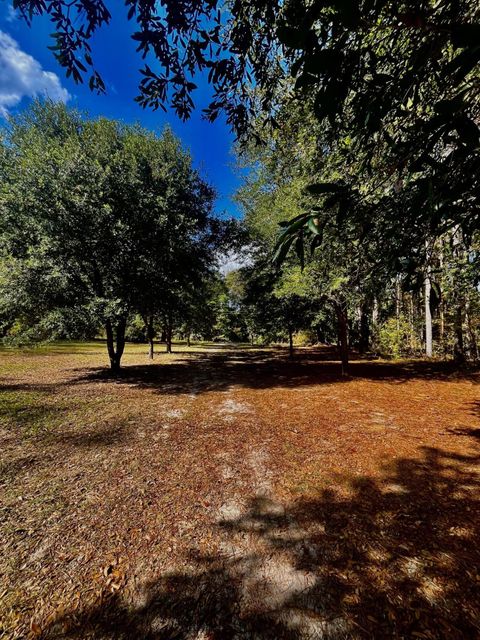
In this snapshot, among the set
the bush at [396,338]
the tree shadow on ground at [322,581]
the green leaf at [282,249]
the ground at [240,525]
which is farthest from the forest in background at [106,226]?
the green leaf at [282,249]

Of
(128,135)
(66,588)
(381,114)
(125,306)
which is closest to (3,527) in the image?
(66,588)

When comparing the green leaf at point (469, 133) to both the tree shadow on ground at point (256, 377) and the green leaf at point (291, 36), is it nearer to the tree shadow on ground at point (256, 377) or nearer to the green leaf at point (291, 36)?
the green leaf at point (291, 36)

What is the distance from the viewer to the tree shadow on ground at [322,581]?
5.15 feet

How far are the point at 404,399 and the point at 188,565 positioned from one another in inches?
241

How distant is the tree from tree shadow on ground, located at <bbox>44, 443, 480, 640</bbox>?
21.2 feet

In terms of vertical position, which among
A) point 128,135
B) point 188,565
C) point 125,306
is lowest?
point 188,565

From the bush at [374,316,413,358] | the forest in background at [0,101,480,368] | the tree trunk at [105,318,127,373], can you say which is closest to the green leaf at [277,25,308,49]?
the forest in background at [0,101,480,368]

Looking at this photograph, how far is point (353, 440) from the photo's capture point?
411cm

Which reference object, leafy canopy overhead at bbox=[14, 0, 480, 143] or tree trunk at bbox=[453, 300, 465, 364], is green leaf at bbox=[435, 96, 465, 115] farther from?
tree trunk at bbox=[453, 300, 465, 364]

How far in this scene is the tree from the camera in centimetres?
732

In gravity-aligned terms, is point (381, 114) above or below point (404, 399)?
above

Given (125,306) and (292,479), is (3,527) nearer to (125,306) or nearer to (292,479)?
(292,479)

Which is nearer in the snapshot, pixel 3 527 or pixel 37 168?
pixel 3 527

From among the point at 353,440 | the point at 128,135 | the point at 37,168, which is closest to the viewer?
the point at 353,440
